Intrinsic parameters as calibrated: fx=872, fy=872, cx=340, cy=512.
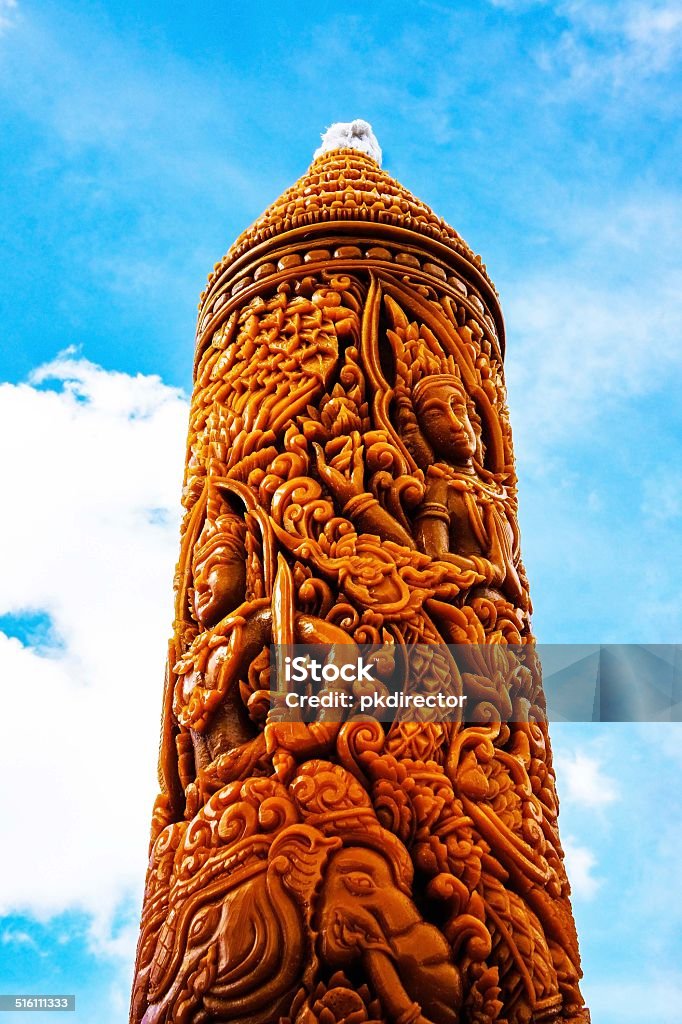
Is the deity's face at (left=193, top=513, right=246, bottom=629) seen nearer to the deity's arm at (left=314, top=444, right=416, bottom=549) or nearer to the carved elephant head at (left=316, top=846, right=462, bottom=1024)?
the deity's arm at (left=314, top=444, right=416, bottom=549)

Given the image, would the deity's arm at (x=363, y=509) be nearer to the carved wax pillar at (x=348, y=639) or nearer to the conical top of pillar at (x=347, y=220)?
the carved wax pillar at (x=348, y=639)

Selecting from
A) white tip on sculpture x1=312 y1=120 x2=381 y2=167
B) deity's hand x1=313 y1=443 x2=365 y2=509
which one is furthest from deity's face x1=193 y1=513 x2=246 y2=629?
white tip on sculpture x1=312 y1=120 x2=381 y2=167

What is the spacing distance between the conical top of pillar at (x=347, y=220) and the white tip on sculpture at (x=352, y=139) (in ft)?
1.27

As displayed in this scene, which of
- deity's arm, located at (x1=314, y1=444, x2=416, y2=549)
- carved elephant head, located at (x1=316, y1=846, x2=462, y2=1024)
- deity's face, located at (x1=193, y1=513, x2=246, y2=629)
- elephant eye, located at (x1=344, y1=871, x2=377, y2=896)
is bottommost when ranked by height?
carved elephant head, located at (x1=316, y1=846, x2=462, y2=1024)

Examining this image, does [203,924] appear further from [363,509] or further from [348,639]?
[363,509]

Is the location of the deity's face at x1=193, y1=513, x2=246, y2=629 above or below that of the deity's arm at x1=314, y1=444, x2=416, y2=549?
below

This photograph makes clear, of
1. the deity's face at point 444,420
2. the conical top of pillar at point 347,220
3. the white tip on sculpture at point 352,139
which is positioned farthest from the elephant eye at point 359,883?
the white tip on sculpture at point 352,139

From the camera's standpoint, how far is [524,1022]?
1.85 meters

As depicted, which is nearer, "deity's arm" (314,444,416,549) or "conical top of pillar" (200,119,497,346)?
"deity's arm" (314,444,416,549)

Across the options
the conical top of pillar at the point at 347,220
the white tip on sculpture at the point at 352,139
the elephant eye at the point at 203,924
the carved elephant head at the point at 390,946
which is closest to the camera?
the carved elephant head at the point at 390,946

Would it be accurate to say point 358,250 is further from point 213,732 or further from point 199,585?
point 213,732

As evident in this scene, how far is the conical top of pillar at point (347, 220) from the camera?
10.1 ft

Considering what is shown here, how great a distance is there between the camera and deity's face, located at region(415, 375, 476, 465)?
8.77 ft

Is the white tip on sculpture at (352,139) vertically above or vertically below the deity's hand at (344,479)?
above
